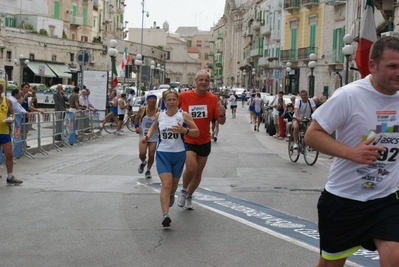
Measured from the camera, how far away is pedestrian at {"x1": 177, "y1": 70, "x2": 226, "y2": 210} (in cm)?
1004

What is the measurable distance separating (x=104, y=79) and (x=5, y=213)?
21537mm

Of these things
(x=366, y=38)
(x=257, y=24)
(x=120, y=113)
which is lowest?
(x=120, y=113)

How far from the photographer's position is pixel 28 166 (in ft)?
53.0

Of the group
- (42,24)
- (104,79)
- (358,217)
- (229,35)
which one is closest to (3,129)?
(358,217)

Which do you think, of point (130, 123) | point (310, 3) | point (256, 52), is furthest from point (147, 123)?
point (256, 52)

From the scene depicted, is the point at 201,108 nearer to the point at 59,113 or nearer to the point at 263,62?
the point at 59,113

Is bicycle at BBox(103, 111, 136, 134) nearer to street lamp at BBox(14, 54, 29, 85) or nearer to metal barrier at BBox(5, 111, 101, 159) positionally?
metal barrier at BBox(5, 111, 101, 159)

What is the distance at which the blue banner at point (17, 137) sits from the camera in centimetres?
1720

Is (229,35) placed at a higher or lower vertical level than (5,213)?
higher

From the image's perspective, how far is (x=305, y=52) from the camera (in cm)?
6012

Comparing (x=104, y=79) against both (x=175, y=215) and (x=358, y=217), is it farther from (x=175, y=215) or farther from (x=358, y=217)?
(x=358, y=217)

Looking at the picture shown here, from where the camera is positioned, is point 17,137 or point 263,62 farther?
point 263,62

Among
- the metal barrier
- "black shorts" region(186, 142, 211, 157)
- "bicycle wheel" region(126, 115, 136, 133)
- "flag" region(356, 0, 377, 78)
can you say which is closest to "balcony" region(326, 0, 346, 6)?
"bicycle wheel" region(126, 115, 136, 133)

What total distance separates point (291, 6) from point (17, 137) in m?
49.4
